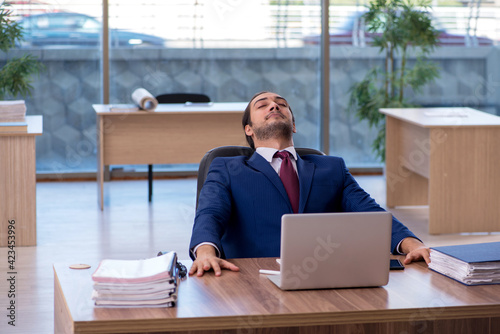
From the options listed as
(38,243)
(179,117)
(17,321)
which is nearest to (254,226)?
(17,321)

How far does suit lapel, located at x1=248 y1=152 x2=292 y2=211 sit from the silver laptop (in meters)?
0.68

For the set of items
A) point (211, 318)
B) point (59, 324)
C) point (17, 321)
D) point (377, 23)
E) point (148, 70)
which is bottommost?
point (17, 321)

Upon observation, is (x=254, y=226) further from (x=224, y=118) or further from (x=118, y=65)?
(x=118, y=65)

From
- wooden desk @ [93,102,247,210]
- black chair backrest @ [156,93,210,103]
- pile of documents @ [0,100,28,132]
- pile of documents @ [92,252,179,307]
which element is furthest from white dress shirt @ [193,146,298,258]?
black chair backrest @ [156,93,210,103]

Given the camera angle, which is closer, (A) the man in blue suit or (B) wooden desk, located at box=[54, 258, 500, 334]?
(B) wooden desk, located at box=[54, 258, 500, 334]

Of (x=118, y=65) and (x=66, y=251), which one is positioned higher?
(x=118, y=65)

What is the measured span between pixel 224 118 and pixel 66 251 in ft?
6.40

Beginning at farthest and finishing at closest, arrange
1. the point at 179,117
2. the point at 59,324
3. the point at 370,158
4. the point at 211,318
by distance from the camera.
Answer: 1. the point at 370,158
2. the point at 179,117
3. the point at 59,324
4. the point at 211,318

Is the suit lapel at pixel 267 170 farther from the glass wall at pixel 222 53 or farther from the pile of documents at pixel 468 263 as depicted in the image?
the glass wall at pixel 222 53

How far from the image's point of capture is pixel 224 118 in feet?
19.6

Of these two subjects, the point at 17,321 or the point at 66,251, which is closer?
the point at 17,321

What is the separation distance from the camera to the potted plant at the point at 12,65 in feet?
21.3

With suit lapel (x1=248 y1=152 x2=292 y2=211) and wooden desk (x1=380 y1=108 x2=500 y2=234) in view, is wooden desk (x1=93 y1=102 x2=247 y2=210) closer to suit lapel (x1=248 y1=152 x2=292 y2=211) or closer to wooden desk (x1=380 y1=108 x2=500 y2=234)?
wooden desk (x1=380 y1=108 x2=500 y2=234)

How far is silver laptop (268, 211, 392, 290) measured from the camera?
1.74m
